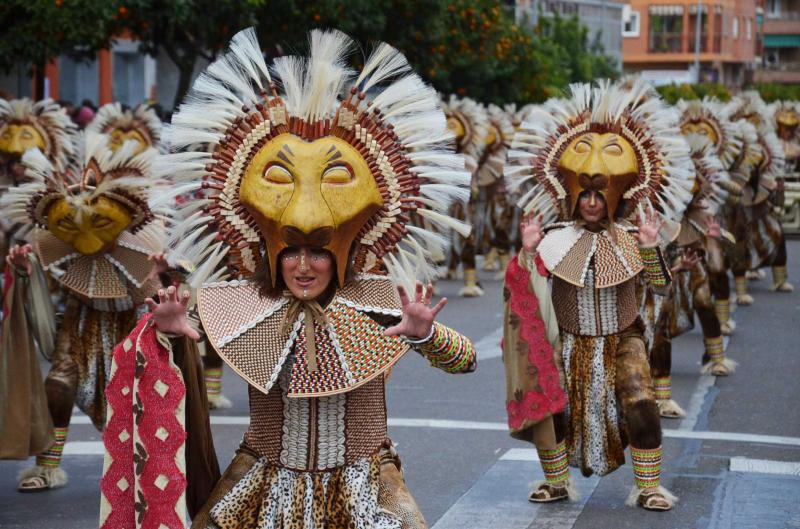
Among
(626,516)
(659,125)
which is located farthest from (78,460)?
(659,125)

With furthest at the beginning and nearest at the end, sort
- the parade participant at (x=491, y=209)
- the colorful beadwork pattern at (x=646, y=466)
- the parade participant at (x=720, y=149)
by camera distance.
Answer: the parade participant at (x=491, y=209) → the parade participant at (x=720, y=149) → the colorful beadwork pattern at (x=646, y=466)

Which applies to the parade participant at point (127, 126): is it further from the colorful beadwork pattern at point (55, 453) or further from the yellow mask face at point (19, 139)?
the colorful beadwork pattern at point (55, 453)

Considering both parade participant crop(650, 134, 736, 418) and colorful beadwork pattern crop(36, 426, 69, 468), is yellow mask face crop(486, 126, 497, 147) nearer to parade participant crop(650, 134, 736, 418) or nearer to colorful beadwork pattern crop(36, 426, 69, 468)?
parade participant crop(650, 134, 736, 418)

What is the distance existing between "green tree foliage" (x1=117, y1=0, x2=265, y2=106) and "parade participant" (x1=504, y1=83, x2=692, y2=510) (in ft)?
36.3

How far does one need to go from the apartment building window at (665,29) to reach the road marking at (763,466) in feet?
243

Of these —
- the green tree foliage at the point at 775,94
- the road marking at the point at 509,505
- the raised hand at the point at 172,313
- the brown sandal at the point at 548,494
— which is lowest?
the road marking at the point at 509,505

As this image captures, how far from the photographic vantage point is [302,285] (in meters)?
5.29

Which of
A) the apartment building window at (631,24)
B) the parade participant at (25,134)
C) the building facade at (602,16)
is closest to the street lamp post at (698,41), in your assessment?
the building facade at (602,16)

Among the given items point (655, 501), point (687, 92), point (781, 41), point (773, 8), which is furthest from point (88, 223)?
point (773, 8)

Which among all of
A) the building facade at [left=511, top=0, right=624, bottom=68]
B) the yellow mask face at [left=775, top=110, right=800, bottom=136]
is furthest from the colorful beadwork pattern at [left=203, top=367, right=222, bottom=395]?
the building facade at [left=511, top=0, right=624, bottom=68]

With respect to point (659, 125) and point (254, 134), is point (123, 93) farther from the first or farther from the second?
point (254, 134)

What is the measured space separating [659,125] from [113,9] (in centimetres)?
1067

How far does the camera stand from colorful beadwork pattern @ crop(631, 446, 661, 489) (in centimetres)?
794

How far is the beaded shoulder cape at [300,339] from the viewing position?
5215mm
